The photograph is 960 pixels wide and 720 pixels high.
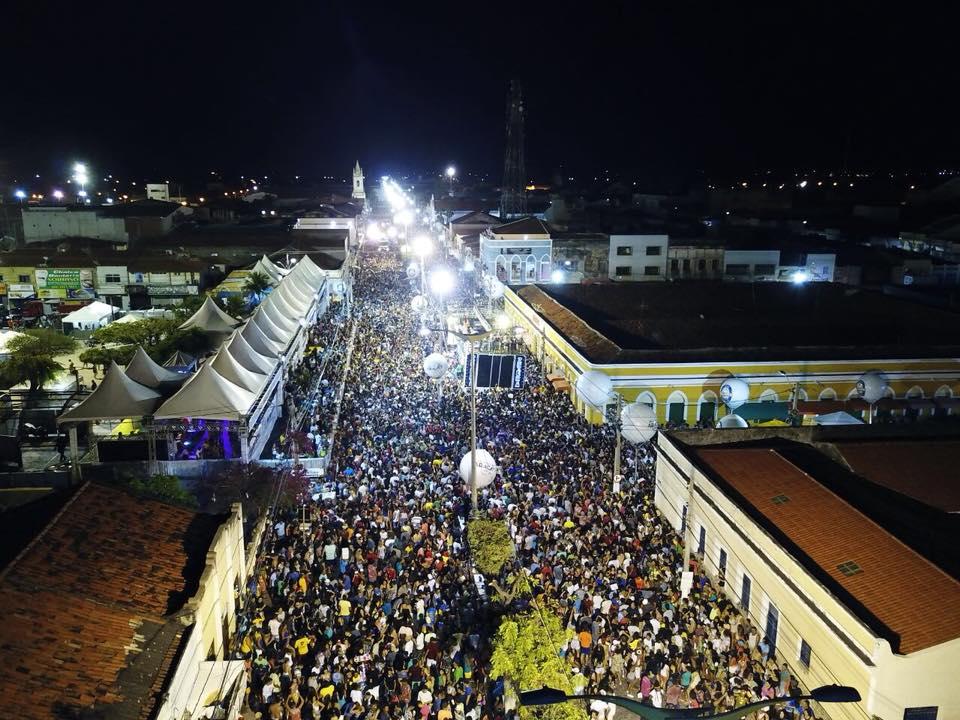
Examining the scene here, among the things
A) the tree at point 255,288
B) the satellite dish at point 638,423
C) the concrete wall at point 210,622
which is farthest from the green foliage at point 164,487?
the tree at point 255,288

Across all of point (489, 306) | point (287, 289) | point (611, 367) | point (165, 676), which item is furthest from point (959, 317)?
point (165, 676)

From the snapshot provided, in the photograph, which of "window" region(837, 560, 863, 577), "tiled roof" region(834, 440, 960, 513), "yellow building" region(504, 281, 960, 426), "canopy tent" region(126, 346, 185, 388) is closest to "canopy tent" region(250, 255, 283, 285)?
"yellow building" region(504, 281, 960, 426)

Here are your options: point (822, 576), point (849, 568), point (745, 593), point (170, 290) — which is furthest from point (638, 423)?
point (170, 290)

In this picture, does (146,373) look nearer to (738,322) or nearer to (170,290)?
(738,322)

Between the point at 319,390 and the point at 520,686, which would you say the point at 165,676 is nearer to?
the point at 520,686

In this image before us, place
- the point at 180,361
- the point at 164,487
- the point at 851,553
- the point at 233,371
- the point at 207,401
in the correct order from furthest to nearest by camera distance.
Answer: the point at 180,361 < the point at 233,371 < the point at 207,401 < the point at 164,487 < the point at 851,553

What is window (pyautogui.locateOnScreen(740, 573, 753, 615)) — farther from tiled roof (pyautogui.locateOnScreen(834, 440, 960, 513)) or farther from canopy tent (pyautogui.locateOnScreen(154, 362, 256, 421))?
canopy tent (pyautogui.locateOnScreen(154, 362, 256, 421))
